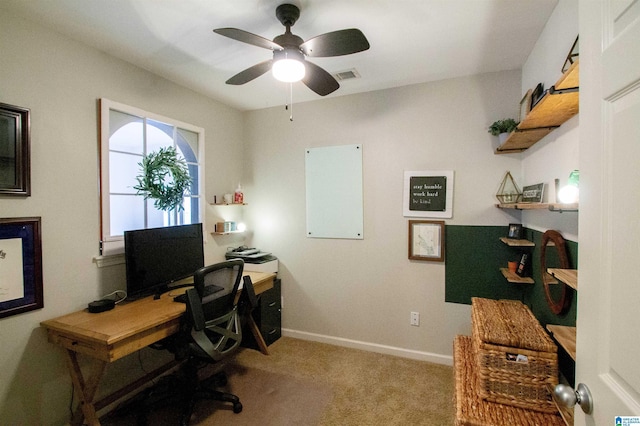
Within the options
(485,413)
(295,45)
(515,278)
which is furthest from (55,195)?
(515,278)

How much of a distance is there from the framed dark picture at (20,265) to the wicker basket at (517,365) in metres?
2.51

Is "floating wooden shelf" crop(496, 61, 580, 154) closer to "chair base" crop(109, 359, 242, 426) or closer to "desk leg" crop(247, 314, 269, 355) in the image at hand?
"chair base" crop(109, 359, 242, 426)

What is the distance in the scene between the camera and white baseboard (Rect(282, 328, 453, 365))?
8.73 ft

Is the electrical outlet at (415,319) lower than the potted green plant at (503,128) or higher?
lower

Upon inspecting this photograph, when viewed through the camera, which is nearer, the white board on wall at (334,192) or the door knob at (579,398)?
the door knob at (579,398)

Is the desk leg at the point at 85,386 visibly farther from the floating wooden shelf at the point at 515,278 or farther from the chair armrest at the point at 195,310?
the floating wooden shelf at the point at 515,278

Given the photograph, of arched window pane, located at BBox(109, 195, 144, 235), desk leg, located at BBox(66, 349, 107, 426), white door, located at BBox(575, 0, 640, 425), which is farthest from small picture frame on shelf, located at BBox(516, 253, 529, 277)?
arched window pane, located at BBox(109, 195, 144, 235)

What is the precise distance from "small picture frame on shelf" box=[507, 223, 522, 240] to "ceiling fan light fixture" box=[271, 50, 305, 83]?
1920 millimetres

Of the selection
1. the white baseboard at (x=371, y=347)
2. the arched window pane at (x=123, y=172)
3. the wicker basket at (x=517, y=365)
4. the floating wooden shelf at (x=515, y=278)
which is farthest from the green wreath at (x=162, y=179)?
the floating wooden shelf at (x=515, y=278)

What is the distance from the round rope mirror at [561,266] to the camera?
4.78ft

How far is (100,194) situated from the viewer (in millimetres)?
2068

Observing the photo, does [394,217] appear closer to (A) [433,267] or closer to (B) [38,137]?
(A) [433,267]

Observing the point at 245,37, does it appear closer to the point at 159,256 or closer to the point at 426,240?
the point at 159,256

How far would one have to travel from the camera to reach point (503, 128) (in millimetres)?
2229
